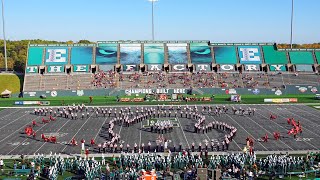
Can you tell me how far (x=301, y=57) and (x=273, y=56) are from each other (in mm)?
4950

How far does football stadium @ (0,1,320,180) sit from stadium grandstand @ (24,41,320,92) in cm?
18

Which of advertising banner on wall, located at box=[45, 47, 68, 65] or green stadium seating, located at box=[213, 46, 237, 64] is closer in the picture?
advertising banner on wall, located at box=[45, 47, 68, 65]

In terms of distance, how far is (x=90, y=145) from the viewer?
29969 millimetres

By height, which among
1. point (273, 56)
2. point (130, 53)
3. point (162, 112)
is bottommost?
point (162, 112)

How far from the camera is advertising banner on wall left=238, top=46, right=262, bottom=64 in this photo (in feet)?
235

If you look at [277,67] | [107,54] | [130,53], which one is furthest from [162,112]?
[277,67]

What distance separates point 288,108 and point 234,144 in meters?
21.0

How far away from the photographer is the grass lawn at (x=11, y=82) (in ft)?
215

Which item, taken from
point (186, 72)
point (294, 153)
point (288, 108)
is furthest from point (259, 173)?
point (186, 72)

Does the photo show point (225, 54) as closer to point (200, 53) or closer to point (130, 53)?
point (200, 53)

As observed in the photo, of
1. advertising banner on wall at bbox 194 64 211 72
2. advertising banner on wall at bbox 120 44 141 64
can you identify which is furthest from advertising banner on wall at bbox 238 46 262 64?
advertising banner on wall at bbox 120 44 141 64

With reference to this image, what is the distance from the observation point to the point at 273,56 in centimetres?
7250

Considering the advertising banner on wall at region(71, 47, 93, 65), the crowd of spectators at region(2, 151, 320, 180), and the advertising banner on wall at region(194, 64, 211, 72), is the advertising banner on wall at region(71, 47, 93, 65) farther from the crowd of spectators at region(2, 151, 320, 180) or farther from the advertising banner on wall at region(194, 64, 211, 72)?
the crowd of spectators at region(2, 151, 320, 180)

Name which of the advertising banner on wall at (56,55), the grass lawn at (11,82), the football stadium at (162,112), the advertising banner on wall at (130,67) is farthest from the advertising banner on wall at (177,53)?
the grass lawn at (11,82)
